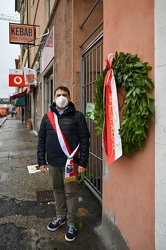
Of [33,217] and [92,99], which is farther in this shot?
[92,99]

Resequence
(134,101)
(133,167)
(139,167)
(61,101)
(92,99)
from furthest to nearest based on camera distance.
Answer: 1. (92,99)
2. (61,101)
3. (133,167)
4. (139,167)
5. (134,101)

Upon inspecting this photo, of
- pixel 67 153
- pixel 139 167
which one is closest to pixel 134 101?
pixel 139 167

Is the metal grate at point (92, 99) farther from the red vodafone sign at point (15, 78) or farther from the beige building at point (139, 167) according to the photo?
the red vodafone sign at point (15, 78)

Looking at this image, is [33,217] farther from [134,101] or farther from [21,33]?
[21,33]

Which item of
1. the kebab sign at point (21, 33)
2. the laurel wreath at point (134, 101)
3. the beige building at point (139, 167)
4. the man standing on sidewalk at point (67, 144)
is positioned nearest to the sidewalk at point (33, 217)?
the man standing on sidewalk at point (67, 144)

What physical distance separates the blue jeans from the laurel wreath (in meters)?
1.04

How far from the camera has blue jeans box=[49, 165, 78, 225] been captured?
276cm

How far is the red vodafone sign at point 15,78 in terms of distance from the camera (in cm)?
1391

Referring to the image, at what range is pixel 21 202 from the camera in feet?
12.3

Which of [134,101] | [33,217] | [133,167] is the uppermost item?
[134,101]

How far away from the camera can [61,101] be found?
8.70 ft

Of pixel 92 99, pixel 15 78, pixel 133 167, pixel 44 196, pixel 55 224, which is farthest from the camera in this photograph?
pixel 15 78

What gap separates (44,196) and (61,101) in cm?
215

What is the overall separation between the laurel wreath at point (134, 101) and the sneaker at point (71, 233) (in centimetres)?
133
